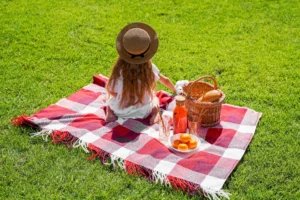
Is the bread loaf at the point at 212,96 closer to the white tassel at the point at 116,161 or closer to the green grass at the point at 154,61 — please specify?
the green grass at the point at 154,61

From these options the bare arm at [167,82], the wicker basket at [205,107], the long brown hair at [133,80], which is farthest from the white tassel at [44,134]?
the wicker basket at [205,107]

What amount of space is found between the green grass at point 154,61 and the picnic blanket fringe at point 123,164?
0.06m

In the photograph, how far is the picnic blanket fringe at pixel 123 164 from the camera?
3.52m

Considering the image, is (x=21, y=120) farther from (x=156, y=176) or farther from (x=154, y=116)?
(x=156, y=176)

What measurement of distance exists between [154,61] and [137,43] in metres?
1.68

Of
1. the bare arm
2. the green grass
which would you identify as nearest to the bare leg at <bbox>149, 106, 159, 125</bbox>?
the bare arm

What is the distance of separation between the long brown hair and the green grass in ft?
2.42

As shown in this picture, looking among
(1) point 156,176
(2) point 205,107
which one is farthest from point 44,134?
(2) point 205,107

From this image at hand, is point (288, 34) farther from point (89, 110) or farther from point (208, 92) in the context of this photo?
point (89, 110)

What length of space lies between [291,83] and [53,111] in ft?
8.92

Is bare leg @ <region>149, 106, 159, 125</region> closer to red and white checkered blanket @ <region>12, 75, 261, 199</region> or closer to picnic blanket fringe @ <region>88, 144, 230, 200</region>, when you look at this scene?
red and white checkered blanket @ <region>12, 75, 261, 199</region>

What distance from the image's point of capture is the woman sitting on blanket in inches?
161

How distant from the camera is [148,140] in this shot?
4.11 m

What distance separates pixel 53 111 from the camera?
180 inches
